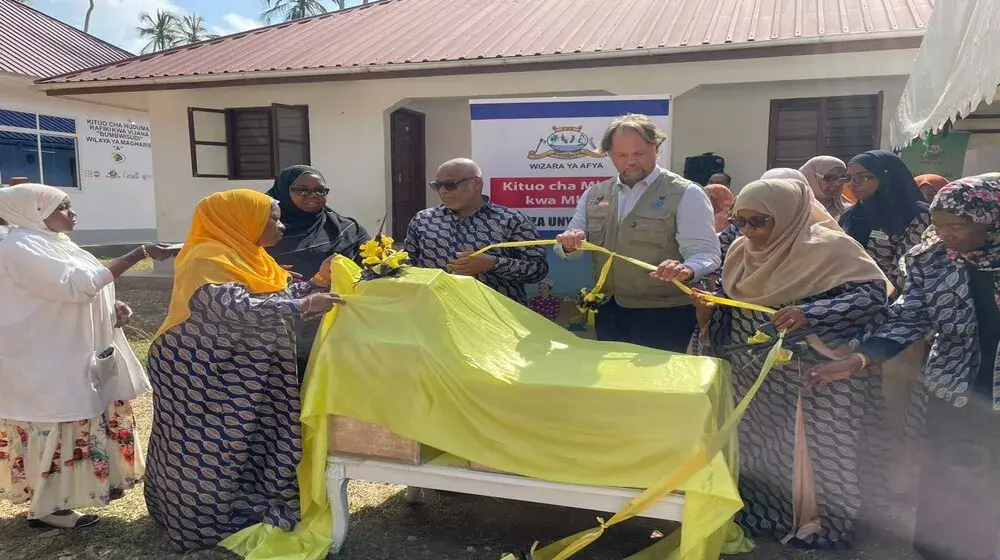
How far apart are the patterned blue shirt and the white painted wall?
455 centimetres

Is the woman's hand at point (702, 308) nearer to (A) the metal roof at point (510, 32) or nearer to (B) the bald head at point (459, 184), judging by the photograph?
(B) the bald head at point (459, 184)

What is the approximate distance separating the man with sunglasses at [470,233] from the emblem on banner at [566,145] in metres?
1.14

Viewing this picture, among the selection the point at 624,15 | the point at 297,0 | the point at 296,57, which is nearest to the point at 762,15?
the point at 624,15

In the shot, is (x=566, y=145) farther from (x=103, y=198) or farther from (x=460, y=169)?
(x=103, y=198)

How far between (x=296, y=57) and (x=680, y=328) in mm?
7230

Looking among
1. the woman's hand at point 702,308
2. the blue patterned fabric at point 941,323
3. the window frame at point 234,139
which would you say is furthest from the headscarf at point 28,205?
the window frame at point 234,139

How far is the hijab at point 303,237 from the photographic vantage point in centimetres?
352

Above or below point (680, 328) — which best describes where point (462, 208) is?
above

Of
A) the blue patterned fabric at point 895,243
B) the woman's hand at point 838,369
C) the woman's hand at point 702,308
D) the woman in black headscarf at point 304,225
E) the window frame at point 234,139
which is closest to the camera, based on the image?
the woman's hand at point 838,369

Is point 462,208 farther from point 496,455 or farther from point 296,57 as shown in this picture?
point 296,57

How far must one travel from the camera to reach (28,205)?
106 inches

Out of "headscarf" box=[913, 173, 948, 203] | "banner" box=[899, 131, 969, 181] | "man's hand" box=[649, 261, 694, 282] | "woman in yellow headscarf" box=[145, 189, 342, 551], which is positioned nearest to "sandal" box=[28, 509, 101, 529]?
"woman in yellow headscarf" box=[145, 189, 342, 551]

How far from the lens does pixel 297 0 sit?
107 ft

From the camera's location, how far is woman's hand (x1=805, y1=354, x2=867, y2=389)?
2.44m
